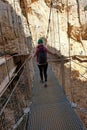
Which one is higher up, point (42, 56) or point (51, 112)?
point (42, 56)

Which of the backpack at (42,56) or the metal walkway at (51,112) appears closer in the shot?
the metal walkway at (51,112)

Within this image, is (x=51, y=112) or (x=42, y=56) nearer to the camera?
(x=51, y=112)

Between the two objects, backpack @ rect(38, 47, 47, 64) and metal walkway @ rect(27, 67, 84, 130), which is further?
backpack @ rect(38, 47, 47, 64)

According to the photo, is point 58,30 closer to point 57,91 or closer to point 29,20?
point 29,20

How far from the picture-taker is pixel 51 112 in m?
2.83

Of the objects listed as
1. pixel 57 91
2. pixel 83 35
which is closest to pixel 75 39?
pixel 83 35

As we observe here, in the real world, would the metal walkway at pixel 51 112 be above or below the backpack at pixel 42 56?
below

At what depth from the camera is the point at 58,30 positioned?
11336mm

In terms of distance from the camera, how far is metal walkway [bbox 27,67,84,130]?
8.07ft

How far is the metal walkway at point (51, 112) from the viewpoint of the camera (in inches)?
96.8

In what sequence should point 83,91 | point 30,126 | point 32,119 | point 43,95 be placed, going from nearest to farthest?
point 30,126, point 32,119, point 43,95, point 83,91

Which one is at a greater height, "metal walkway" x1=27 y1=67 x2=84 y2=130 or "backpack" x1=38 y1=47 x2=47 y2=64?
"backpack" x1=38 y1=47 x2=47 y2=64

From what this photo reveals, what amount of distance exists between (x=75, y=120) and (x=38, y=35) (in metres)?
9.09

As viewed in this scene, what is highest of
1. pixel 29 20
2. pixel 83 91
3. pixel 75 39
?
pixel 29 20
